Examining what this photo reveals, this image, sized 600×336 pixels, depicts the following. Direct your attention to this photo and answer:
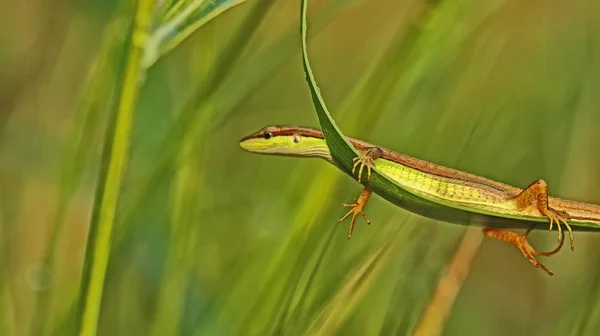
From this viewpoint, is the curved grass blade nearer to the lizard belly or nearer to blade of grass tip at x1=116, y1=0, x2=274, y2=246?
the lizard belly

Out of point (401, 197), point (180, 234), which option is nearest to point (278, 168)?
point (180, 234)

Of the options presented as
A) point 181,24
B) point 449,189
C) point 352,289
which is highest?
point 181,24

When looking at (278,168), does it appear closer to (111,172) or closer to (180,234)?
(180,234)

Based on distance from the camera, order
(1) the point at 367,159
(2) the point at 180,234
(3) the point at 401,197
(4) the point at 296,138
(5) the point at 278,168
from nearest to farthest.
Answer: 1. (3) the point at 401,197
2. (1) the point at 367,159
3. (4) the point at 296,138
4. (2) the point at 180,234
5. (5) the point at 278,168

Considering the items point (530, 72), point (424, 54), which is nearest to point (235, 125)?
point (530, 72)

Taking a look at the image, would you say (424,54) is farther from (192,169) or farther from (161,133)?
(161,133)

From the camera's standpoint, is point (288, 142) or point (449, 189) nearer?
point (449, 189)

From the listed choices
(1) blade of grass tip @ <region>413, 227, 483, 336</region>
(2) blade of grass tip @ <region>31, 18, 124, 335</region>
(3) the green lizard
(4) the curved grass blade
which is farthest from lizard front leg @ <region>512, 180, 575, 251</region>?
(2) blade of grass tip @ <region>31, 18, 124, 335</region>

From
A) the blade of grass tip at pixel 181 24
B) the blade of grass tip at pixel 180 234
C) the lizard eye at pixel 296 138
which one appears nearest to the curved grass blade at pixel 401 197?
the blade of grass tip at pixel 181 24
